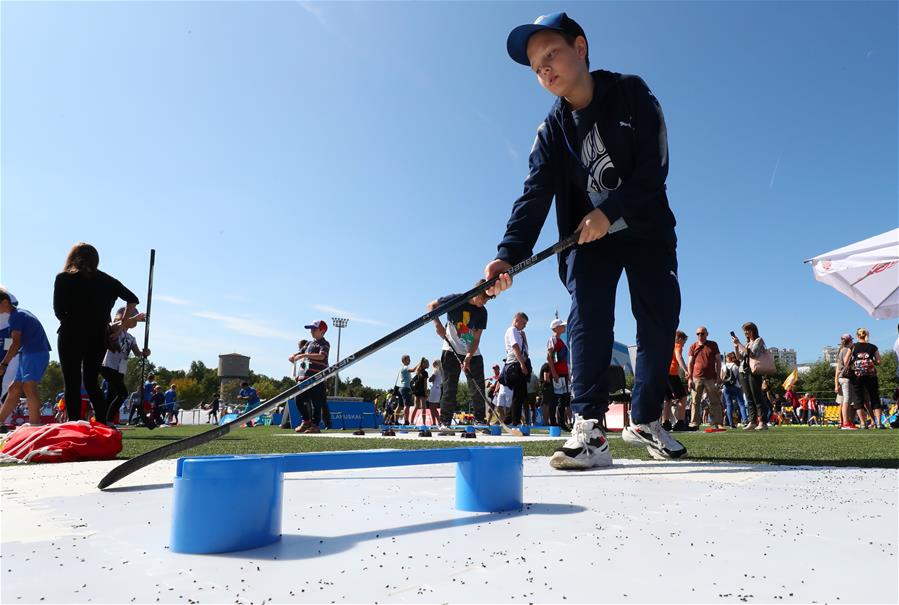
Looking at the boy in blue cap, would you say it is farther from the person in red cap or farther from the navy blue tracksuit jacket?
the person in red cap

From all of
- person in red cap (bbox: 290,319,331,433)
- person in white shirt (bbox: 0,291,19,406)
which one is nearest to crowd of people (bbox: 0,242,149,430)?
person in white shirt (bbox: 0,291,19,406)

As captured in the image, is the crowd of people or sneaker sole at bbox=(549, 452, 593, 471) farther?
the crowd of people

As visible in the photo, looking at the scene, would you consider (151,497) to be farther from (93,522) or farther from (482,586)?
(482,586)

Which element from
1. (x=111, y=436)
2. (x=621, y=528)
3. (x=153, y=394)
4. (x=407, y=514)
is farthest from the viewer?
(x=153, y=394)

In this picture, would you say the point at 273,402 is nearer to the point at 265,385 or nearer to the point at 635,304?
the point at 635,304

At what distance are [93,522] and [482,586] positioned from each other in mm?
1110

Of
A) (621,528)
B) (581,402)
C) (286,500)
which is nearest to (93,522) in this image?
(286,500)

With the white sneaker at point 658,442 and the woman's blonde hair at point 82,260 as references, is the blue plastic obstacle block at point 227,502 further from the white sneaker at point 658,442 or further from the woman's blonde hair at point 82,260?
the woman's blonde hair at point 82,260

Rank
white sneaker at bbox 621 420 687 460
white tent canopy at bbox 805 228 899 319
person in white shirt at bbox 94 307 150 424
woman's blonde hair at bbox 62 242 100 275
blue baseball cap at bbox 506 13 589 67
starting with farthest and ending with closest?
white tent canopy at bbox 805 228 899 319 → person in white shirt at bbox 94 307 150 424 → woman's blonde hair at bbox 62 242 100 275 → white sneaker at bbox 621 420 687 460 → blue baseball cap at bbox 506 13 589 67

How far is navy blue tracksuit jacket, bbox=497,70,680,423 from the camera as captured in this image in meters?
2.90

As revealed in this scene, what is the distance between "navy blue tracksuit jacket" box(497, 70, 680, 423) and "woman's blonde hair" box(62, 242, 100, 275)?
427cm

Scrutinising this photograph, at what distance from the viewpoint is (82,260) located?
209 inches

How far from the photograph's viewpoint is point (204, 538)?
1.11 m

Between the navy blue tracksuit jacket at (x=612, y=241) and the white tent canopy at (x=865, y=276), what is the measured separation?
25.4 feet
